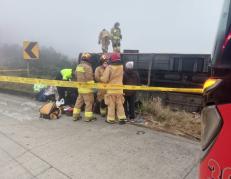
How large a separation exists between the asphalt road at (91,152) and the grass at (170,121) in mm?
365

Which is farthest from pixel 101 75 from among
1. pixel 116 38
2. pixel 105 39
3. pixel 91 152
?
pixel 105 39

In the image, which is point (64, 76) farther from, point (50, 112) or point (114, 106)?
point (114, 106)

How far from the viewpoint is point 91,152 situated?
4.29 metres

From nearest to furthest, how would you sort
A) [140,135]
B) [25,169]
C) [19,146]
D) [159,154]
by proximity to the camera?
[25,169] → [159,154] → [19,146] → [140,135]

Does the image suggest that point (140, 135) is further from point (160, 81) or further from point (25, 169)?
point (160, 81)

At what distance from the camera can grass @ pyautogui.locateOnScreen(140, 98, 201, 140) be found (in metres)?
5.29

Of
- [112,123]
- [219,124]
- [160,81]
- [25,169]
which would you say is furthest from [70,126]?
[219,124]

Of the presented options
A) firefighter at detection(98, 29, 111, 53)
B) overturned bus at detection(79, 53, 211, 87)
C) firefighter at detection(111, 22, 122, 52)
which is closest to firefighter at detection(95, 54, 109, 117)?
overturned bus at detection(79, 53, 211, 87)

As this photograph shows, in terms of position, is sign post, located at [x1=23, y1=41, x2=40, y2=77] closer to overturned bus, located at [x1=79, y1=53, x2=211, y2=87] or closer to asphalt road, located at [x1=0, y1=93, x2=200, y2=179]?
overturned bus, located at [x1=79, y1=53, x2=211, y2=87]

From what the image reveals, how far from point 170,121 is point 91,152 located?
7.27ft

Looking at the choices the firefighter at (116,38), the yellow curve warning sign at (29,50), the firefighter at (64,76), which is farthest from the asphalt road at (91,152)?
the firefighter at (116,38)

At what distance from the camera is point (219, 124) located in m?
1.47

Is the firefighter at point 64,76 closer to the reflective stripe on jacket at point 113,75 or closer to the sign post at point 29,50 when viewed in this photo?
the reflective stripe on jacket at point 113,75

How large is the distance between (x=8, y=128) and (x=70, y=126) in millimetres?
1266
